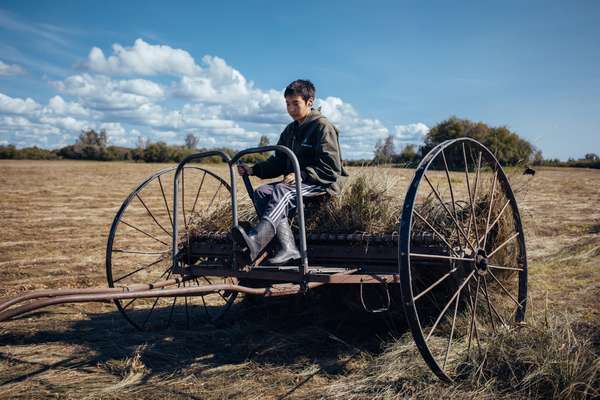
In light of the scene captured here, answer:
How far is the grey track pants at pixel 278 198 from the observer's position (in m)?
4.16

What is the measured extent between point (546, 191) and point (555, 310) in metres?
14.8

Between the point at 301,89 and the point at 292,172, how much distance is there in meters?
0.84

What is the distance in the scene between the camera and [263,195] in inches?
181

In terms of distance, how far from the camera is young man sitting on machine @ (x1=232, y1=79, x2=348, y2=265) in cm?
407

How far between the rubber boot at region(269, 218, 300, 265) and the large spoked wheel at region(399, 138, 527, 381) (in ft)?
3.09

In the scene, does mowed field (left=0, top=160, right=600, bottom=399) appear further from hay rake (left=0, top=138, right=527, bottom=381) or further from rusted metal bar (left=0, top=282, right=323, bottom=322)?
rusted metal bar (left=0, top=282, right=323, bottom=322)

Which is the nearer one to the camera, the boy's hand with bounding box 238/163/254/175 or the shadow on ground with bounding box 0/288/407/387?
the shadow on ground with bounding box 0/288/407/387

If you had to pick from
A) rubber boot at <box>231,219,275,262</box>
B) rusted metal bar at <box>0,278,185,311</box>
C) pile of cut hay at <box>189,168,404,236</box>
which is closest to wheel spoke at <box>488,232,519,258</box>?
pile of cut hay at <box>189,168,404,236</box>

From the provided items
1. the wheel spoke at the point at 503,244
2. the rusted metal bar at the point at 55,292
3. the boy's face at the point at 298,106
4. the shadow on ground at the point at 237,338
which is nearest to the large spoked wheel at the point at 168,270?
the shadow on ground at the point at 237,338

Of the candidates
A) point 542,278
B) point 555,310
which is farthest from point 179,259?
point 542,278

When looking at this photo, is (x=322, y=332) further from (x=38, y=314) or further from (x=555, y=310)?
(x=38, y=314)

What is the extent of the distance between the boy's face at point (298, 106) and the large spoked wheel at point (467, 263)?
4.46 ft

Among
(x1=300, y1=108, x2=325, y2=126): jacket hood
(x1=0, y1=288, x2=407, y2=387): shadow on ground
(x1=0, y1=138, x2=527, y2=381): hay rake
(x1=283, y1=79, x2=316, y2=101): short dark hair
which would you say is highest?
(x1=283, y1=79, x2=316, y2=101): short dark hair

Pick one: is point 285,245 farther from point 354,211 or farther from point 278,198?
point 354,211
